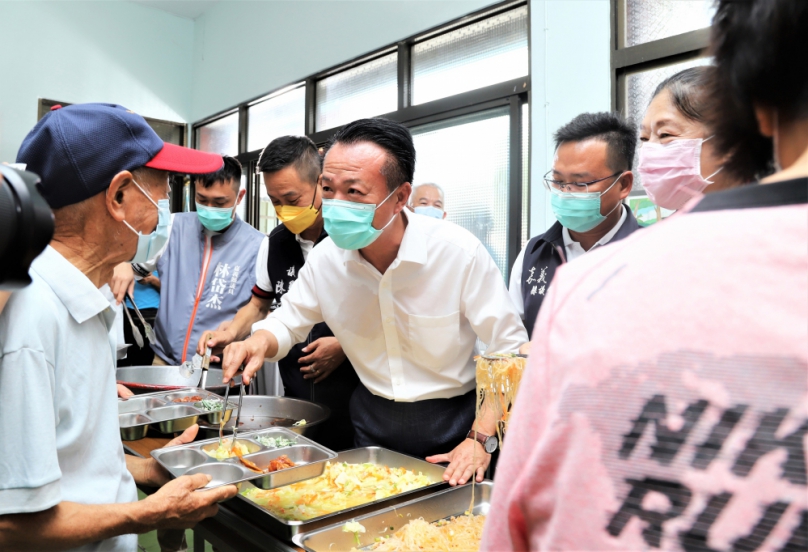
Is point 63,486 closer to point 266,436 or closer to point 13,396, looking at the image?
point 13,396

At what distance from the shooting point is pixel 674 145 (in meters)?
2.00

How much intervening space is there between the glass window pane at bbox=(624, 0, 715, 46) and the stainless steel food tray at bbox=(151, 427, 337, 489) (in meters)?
3.17

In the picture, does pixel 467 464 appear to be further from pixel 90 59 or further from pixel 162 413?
pixel 90 59

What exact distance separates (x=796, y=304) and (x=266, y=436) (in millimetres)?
1661

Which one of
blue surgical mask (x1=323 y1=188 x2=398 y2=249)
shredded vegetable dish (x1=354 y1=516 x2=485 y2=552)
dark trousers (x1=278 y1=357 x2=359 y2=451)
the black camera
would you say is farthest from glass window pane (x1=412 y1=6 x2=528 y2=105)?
the black camera

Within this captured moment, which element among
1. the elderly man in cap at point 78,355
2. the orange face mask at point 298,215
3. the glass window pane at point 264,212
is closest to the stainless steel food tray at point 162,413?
the elderly man in cap at point 78,355

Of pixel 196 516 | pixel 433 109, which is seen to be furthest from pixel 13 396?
pixel 433 109

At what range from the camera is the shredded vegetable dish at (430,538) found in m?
1.33

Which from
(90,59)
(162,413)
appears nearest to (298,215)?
(162,413)

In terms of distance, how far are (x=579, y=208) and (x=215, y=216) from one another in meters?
2.24

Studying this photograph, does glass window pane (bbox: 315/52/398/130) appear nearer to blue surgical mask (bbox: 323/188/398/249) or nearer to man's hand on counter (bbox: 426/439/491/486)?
blue surgical mask (bbox: 323/188/398/249)

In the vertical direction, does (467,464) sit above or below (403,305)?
below

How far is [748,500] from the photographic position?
411mm

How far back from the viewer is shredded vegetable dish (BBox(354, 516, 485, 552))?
4.36 feet
